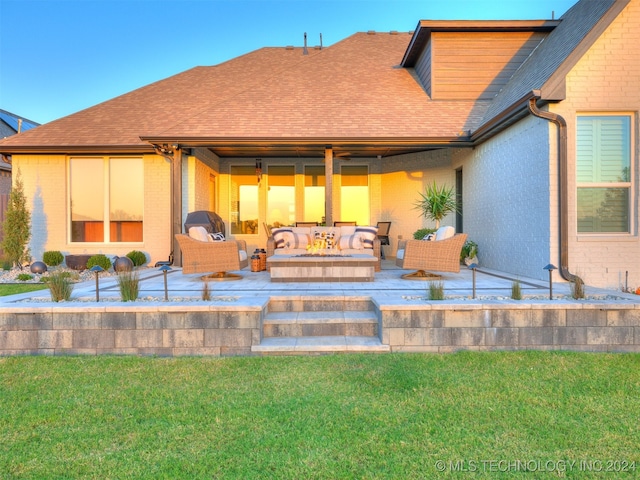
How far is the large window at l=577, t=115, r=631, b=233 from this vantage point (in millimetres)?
6055

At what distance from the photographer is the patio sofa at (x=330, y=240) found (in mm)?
7703

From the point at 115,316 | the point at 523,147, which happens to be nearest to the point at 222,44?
the point at 523,147

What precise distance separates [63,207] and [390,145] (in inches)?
331

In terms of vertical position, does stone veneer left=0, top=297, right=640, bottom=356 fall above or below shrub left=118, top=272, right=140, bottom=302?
below

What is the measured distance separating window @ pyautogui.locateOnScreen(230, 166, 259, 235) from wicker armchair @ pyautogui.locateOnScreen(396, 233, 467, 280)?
6663 millimetres

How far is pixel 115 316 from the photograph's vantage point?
377 centimetres

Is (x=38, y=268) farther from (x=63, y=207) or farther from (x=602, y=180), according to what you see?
(x=602, y=180)

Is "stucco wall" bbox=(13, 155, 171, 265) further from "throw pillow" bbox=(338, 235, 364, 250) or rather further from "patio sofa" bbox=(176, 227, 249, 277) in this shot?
"throw pillow" bbox=(338, 235, 364, 250)

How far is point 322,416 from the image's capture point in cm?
246

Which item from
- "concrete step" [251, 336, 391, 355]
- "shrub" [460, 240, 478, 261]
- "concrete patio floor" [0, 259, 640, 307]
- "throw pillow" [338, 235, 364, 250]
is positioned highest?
"throw pillow" [338, 235, 364, 250]

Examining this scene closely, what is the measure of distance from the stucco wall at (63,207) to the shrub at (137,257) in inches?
15.3

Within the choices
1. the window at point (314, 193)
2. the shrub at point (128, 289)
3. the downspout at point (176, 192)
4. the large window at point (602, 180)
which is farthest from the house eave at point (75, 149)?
the large window at point (602, 180)

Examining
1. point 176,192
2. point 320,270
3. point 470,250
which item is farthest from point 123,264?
point 470,250

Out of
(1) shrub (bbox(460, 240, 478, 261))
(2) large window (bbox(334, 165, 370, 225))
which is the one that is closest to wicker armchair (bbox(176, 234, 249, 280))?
(1) shrub (bbox(460, 240, 478, 261))
